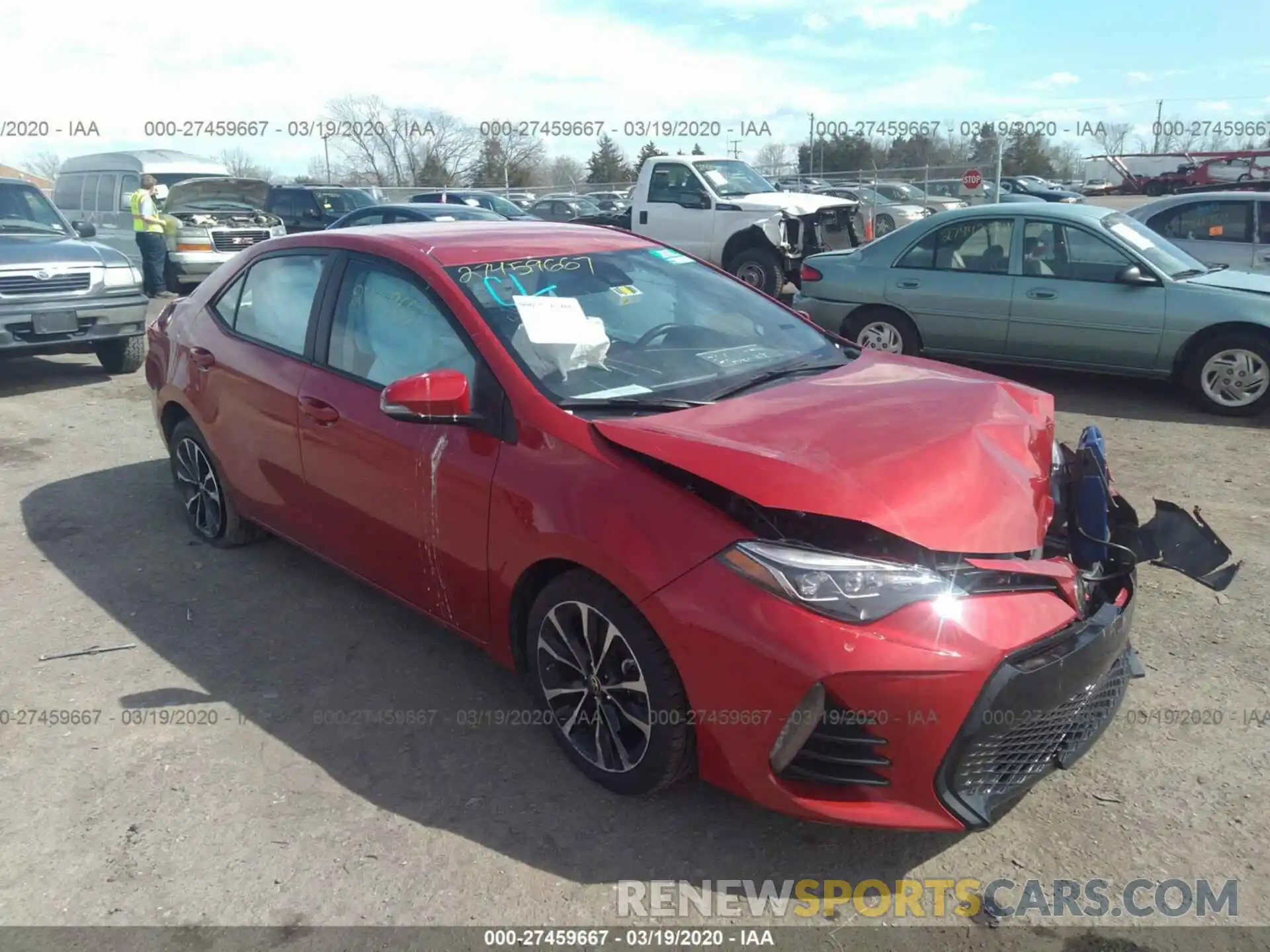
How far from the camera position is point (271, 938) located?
2.52m

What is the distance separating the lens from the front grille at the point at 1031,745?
2.49 m

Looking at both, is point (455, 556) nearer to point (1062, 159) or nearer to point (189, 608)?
point (189, 608)

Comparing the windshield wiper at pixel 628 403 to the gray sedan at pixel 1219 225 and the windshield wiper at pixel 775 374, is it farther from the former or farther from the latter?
the gray sedan at pixel 1219 225

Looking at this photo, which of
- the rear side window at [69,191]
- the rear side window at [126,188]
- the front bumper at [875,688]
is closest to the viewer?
the front bumper at [875,688]

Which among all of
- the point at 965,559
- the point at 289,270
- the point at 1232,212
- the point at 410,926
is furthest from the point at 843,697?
the point at 1232,212

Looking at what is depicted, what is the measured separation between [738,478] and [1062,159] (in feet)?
203

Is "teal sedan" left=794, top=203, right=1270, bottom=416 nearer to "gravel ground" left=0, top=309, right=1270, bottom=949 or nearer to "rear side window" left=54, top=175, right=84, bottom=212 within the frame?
"gravel ground" left=0, top=309, right=1270, bottom=949

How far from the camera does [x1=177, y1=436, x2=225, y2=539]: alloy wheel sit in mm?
4910

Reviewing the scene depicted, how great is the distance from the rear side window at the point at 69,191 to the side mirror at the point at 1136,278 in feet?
51.5

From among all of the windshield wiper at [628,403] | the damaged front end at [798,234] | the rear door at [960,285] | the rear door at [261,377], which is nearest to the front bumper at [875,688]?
the windshield wiper at [628,403]

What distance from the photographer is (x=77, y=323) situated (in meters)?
8.56

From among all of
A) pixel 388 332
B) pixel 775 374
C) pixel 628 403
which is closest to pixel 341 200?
pixel 388 332

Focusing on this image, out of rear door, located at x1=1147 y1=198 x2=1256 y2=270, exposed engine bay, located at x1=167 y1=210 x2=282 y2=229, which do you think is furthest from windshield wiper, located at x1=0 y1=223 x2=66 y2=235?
rear door, located at x1=1147 y1=198 x2=1256 y2=270

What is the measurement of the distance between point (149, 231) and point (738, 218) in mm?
8395
